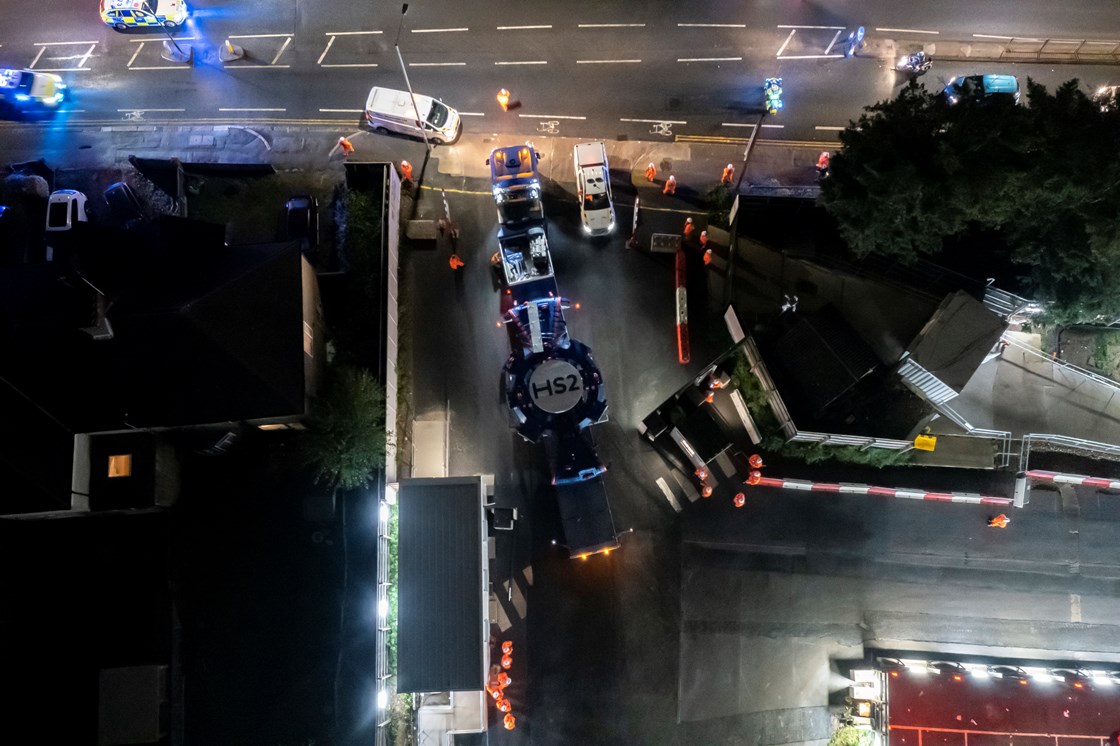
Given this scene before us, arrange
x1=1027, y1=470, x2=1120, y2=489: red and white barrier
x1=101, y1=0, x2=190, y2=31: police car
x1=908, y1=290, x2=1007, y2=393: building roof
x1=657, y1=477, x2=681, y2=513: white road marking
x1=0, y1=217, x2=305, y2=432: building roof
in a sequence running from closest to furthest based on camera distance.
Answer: x1=0, y1=217, x2=305, y2=432: building roof
x1=908, y1=290, x2=1007, y2=393: building roof
x1=1027, y1=470, x2=1120, y2=489: red and white barrier
x1=657, y1=477, x2=681, y2=513: white road marking
x1=101, y1=0, x2=190, y2=31: police car

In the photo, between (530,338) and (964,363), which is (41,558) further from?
(964,363)

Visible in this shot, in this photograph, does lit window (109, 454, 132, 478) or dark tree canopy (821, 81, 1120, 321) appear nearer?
dark tree canopy (821, 81, 1120, 321)


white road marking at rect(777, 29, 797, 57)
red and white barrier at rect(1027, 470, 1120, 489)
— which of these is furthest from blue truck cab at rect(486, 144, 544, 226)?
red and white barrier at rect(1027, 470, 1120, 489)

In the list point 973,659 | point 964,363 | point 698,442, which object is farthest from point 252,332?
point 973,659

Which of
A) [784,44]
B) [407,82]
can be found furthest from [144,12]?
[784,44]

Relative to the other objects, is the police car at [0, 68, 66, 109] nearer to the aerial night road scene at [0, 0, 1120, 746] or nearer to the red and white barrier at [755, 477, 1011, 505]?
the aerial night road scene at [0, 0, 1120, 746]

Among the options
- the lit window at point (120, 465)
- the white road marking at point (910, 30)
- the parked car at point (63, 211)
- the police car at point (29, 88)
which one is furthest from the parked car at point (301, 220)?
the white road marking at point (910, 30)

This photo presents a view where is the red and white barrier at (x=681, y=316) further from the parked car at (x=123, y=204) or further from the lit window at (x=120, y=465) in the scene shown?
the parked car at (x=123, y=204)

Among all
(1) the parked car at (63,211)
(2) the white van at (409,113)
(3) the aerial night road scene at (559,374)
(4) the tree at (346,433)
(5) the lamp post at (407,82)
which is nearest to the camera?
(3) the aerial night road scene at (559,374)

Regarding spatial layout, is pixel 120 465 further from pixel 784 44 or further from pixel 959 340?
pixel 784 44
